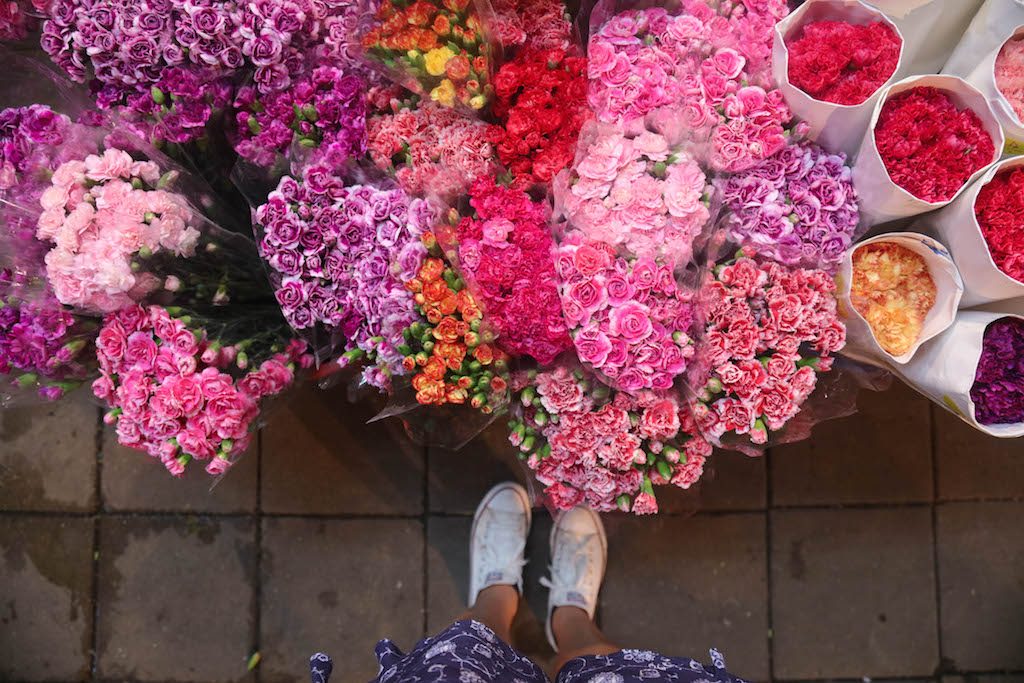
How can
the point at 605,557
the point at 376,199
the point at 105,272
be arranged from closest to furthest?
1. the point at 105,272
2. the point at 376,199
3. the point at 605,557

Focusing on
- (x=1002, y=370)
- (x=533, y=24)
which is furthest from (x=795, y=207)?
(x=533, y=24)

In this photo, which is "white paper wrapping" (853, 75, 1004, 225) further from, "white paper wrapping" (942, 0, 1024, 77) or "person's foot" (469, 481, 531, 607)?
"person's foot" (469, 481, 531, 607)

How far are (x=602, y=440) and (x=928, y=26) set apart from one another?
1.08 m

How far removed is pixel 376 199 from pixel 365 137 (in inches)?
6.0

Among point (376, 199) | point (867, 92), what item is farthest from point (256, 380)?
point (867, 92)

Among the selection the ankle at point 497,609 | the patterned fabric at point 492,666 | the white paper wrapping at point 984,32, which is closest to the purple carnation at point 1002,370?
the white paper wrapping at point 984,32

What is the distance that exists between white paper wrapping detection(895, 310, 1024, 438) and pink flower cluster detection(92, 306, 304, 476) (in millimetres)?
1393

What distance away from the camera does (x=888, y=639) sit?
2.08 metres

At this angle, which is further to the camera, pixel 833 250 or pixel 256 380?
pixel 256 380

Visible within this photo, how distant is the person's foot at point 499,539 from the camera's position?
201 centimetres

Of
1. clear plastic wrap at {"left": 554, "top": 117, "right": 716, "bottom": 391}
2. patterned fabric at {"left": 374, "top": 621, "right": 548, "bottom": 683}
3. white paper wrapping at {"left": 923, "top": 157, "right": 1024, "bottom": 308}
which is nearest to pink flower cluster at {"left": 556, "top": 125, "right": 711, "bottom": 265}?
clear plastic wrap at {"left": 554, "top": 117, "right": 716, "bottom": 391}

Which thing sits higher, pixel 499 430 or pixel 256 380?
pixel 256 380

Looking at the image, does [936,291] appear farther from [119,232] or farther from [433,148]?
[119,232]

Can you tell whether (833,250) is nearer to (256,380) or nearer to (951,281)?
(951,281)
